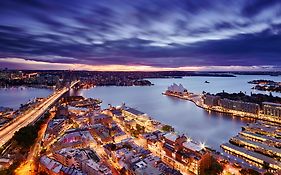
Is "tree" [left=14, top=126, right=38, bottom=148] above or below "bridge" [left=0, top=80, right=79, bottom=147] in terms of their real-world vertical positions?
above

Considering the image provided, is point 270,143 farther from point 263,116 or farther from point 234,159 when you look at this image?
point 263,116

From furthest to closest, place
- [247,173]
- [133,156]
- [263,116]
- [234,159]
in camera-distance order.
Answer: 1. [263,116]
2. [234,159]
3. [133,156]
4. [247,173]

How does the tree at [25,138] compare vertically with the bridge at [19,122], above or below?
above

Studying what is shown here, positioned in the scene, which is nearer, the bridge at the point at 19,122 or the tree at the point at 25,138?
the tree at the point at 25,138

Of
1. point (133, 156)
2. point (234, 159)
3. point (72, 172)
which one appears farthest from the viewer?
point (234, 159)

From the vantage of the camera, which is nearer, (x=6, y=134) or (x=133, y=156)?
(x=133, y=156)

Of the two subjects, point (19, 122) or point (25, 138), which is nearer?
point (25, 138)

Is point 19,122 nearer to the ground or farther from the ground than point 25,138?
nearer to the ground

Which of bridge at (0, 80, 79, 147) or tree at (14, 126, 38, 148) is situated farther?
bridge at (0, 80, 79, 147)

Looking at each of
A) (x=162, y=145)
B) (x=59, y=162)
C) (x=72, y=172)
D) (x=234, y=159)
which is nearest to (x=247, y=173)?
(x=234, y=159)
